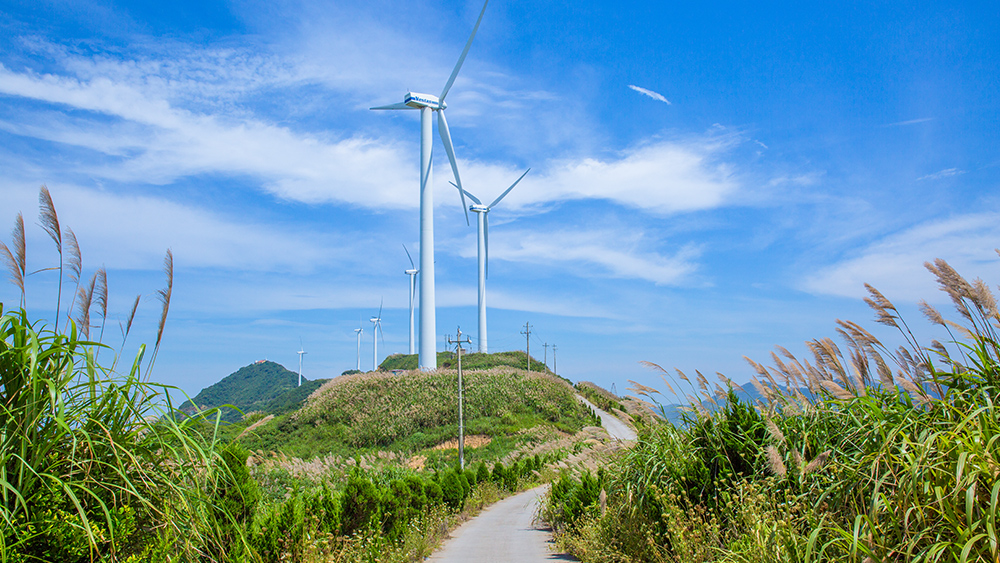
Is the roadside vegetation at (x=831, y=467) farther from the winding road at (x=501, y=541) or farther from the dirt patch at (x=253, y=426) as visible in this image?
the dirt patch at (x=253, y=426)

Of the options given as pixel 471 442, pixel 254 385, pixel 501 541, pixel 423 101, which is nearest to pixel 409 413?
pixel 471 442

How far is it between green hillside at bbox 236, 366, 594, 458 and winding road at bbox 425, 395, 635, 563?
848 inches

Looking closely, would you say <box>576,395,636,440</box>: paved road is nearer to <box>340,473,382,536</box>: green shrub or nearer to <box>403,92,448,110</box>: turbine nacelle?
<box>403,92,448,110</box>: turbine nacelle

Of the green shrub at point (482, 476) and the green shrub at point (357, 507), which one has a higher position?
the green shrub at point (357, 507)

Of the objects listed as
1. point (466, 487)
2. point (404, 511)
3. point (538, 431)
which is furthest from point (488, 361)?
point (404, 511)

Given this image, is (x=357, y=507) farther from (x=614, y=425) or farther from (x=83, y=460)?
(x=614, y=425)

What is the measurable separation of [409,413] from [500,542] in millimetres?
33452

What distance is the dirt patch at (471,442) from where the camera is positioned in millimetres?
38850

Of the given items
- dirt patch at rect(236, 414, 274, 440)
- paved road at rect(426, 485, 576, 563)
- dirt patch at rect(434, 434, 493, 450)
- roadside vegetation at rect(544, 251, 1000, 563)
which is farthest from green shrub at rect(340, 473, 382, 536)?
dirt patch at rect(434, 434, 493, 450)

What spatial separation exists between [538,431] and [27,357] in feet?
130

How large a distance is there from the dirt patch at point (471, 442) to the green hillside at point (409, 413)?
2.22 ft

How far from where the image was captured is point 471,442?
40812mm

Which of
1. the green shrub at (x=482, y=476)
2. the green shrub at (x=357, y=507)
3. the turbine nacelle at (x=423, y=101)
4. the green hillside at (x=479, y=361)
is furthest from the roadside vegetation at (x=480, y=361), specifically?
the green shrub at (x=357, y=507)

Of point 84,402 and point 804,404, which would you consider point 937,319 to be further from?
point 84,402
